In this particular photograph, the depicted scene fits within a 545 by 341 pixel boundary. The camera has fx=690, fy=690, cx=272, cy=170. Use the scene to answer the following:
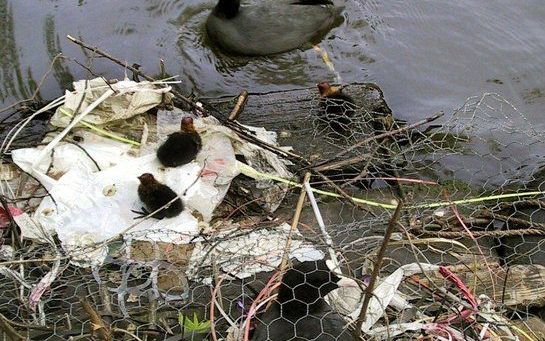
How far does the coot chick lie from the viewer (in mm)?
6902

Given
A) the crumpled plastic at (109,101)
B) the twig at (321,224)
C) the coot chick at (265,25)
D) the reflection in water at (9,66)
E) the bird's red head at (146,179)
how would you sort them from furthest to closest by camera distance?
the coot chick at (265,25) < the reflection in water at (9,66) < the crumpled plastic at (109,101) < the bird's red head at (146,179) < the twig at (321,224)

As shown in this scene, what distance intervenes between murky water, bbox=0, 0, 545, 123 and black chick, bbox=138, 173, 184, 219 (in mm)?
2351

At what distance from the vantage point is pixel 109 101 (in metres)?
4.52

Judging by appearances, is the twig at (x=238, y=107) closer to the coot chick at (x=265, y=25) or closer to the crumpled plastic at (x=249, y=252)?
the crumpled plastic at (x=249, y=252)

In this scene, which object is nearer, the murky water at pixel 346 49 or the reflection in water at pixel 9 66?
the reflection in water at pixel 9 66

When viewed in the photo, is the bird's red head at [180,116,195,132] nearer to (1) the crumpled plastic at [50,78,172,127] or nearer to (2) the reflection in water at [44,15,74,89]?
(1) the crumpled plastic at [50,78,172,127]

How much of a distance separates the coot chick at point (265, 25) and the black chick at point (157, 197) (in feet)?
10.3

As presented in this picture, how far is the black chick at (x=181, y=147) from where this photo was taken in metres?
4.23

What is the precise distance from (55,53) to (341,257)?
4.26 m

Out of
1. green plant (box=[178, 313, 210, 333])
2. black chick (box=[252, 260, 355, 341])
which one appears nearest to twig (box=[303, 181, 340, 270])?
black chick (box=[252, 260, 355, 341])

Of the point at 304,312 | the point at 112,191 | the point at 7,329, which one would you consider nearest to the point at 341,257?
the point at 304,312

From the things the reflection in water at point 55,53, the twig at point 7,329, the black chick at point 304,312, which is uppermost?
the twig at point 7,329

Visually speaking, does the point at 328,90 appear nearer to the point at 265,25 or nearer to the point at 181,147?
the point at 181,147

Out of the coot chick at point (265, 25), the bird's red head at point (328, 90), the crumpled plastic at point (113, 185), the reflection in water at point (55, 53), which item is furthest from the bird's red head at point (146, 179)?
the coot chick at point (265, 25)
